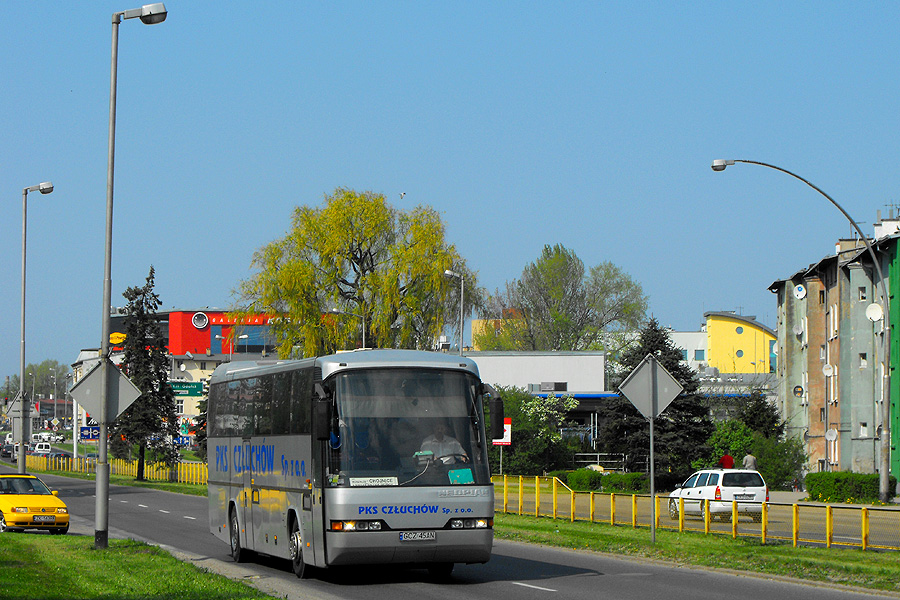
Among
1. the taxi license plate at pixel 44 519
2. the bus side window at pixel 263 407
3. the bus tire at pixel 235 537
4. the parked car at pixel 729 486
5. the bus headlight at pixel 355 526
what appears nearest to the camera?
the bus headlight at pixel 355 526

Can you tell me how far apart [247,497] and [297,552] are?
9.17 ft

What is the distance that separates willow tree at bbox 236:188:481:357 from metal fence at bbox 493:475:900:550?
2763cm

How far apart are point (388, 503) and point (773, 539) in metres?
10.2

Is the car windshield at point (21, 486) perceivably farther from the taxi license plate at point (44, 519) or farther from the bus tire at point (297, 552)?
the bus tire at point (297, 552)

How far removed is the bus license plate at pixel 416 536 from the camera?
51.6ft

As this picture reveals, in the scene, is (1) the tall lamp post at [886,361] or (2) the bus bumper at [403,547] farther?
(1) the tall lamp post at [886,361]

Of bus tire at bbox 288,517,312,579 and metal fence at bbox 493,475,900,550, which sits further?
metal fence at bbox 493,475,900,550

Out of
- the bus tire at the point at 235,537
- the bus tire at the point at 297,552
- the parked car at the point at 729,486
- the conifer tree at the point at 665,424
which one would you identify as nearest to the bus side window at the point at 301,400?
the bus tire at the point at 297,552

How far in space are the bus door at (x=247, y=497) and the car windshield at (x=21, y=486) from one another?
1130 centimetres

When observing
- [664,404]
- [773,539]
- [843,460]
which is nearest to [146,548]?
[664,404]

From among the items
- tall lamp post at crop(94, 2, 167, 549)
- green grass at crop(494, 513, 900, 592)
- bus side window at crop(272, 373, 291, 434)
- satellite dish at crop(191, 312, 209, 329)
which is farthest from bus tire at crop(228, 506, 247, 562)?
satellite dish at crop(191, 312, 209, 329)

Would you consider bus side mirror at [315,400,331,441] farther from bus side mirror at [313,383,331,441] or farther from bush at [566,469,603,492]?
bush at [566,469,603,492]

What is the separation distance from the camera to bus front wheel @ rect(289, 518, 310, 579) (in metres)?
17.1

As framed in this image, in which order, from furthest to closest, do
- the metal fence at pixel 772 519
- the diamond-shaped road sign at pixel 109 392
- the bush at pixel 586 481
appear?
the bush at pixel 586 481 → the metal fence at pixel 772 519 → the diamond-shaped road sign at pixel 109 392
